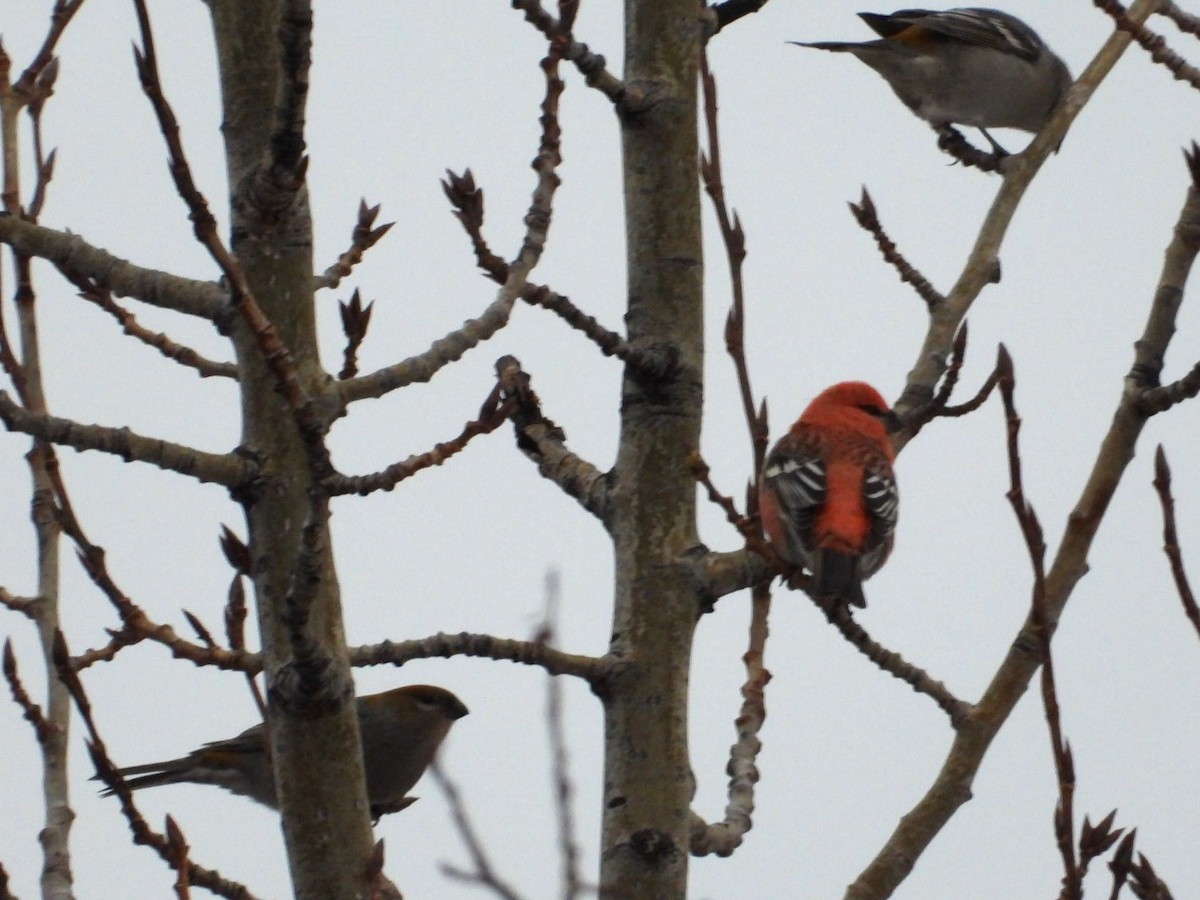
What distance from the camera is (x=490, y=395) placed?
9.86 ft

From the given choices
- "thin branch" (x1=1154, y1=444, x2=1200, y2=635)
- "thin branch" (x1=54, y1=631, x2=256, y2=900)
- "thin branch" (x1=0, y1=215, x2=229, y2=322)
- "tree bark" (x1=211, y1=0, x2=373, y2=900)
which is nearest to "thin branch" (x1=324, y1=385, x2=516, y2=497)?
"tree bark" (x1=211, y1=0, x2=373, y2=900)

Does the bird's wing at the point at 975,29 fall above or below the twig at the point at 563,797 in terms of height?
above

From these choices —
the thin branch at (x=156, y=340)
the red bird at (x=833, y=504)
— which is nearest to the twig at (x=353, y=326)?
the thin branch at (x=156, y=340)

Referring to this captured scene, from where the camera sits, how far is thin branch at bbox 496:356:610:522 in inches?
130

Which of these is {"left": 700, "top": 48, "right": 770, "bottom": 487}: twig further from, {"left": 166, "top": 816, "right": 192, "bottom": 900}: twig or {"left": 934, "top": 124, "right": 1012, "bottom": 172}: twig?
{"left": 934, "top": 124, "right": 1012, "bottom": 172}: twig

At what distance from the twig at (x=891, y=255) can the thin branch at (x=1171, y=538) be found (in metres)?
1.59

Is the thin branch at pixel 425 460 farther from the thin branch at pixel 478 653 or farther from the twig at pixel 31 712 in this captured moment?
the twig at pixel 31 712

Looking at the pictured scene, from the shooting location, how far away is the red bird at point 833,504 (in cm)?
561

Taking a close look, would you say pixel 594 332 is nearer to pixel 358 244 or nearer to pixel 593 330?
pixel 593 330

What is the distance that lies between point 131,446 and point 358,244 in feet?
5.00

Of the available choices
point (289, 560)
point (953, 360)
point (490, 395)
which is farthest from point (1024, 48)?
point (289, 560)

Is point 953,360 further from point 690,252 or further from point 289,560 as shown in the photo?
point 289,560

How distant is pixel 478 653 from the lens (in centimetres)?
293

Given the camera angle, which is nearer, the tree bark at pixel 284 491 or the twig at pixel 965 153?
the tree bark at pixel 284 491
